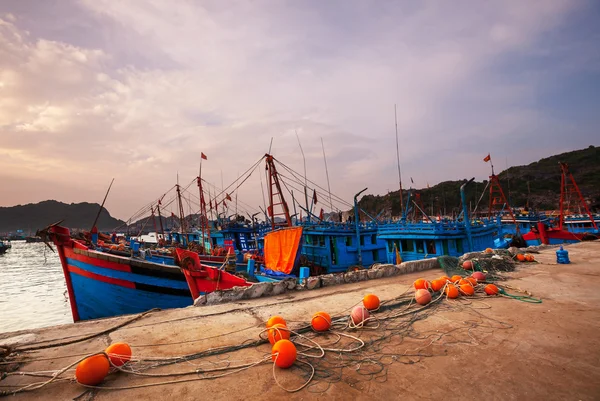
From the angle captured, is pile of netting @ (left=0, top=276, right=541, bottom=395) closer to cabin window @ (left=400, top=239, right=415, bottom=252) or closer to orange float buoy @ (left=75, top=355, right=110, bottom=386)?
orange float buoy @ (left=75, top=355, right=110, bottom=386)

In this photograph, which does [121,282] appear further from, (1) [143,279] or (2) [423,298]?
(2) [423,298]

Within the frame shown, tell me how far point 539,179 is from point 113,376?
11362cm

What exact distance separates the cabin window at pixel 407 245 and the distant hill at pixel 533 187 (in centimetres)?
5107

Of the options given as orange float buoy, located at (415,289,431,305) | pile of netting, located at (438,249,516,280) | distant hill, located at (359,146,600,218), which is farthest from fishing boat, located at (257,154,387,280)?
distant hill, located at (359,146,600,218)

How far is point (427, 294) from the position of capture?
222 inches

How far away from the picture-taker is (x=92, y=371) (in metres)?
3.03

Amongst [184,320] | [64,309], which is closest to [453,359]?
[184,320]

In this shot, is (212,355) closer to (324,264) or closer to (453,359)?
(453,359)

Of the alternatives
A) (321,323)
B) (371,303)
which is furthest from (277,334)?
(371,303)

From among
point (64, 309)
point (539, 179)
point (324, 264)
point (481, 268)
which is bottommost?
point (64, 309)

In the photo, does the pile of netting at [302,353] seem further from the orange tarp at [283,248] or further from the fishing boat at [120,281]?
the orange tarp at [283,248]

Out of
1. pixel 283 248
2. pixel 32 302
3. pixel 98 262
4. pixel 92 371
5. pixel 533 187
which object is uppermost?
pixel 533 187

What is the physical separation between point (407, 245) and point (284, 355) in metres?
15.7

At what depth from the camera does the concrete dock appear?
9.41 ft
